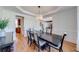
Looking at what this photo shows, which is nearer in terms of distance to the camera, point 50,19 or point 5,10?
point 5,10

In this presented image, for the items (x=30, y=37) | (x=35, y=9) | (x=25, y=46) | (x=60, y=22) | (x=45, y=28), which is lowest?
(x=25, y=46)

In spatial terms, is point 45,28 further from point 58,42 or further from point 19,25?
point 19,25

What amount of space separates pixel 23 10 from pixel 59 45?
2.75 feet

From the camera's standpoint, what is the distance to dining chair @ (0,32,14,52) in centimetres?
163

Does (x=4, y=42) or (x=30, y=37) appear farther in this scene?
(x=30, y=37)

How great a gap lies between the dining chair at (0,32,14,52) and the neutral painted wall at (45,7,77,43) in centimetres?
76

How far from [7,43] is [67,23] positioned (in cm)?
105

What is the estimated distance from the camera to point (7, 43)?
1661 mm

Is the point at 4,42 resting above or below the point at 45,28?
below

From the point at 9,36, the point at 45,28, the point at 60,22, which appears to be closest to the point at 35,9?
the point at 45,28
